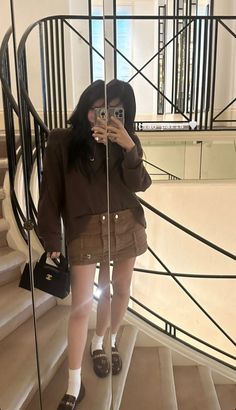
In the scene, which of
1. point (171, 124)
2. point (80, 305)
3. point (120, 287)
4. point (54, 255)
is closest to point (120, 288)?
point (120, 287)

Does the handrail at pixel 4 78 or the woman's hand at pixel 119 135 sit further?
the handrail at pixel 4 78

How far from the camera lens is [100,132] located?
1.18 m

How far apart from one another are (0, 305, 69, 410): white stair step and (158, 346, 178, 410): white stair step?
0.56 meters

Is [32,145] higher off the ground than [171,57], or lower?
lower

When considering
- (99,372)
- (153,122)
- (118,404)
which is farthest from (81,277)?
(153,122)

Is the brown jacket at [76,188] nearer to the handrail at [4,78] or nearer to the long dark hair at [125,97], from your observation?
the long dark hair at [125,97]

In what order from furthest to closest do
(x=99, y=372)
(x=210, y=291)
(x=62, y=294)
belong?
(x=210, y=291)
(x=99, y=372)
(x=62, y=294)

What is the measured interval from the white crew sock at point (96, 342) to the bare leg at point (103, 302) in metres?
0.01

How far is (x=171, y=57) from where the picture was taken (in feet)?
8.95

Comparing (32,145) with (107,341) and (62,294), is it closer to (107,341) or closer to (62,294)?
(62,294)

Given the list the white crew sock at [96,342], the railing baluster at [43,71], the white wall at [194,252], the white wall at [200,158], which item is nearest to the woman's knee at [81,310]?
the white crew sock at [96,342]

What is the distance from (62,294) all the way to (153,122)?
1.65 metres

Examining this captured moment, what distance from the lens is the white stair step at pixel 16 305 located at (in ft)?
4.76

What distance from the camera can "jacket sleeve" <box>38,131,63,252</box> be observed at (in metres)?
1.09
